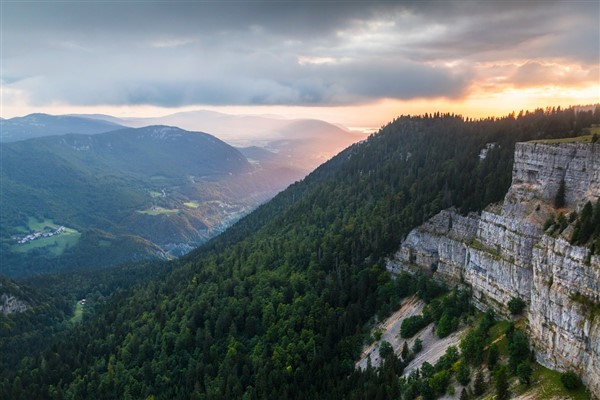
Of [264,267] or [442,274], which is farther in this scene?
[264,267]

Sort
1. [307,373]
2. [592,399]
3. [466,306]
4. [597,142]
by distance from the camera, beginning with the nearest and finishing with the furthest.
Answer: [592,399] < [597,142] < [466,306] < [307,373]

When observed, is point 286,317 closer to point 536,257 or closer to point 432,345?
point 432,345

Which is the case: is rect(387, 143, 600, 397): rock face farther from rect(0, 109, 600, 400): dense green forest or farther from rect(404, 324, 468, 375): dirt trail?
rect(404, 324, 468, 375): dirt trail

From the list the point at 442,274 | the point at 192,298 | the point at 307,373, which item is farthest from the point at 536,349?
the point at 192,298

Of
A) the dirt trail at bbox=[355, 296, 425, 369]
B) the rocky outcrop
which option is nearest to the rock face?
the rocky outcrop

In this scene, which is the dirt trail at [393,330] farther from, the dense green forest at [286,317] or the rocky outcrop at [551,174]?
the rocky outcrop at [551,174]

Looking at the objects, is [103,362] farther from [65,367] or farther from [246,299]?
[246,299]

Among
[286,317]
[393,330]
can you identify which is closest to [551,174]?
[393,330]
